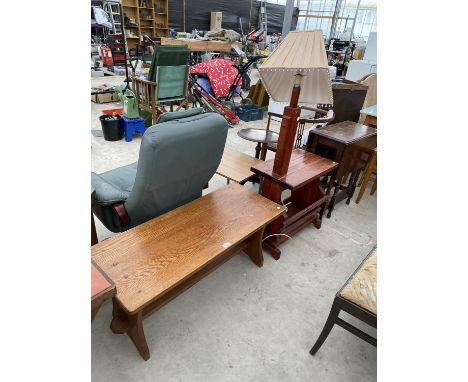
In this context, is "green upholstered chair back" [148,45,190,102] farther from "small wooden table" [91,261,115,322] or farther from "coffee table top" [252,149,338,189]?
"small wooden table" [91,261,115,322]

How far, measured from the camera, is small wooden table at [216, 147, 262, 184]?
2.10 meters

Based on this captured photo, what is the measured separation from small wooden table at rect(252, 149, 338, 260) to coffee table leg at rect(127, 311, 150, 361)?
40.0 inches

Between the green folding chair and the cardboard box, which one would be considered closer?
the green folding chair

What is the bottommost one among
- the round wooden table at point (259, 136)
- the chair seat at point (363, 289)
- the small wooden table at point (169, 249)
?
the chair seat at point (363, 289)

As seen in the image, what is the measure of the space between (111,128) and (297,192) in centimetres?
246

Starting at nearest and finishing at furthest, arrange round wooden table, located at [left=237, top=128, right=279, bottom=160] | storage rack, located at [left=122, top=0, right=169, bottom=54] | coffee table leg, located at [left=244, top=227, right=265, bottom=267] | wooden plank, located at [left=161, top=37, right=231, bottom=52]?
1. coffee table leg, located at [left=244, top=227, right=265, bottom=267]
2. round wooden table, located at [left=237, top=128, right=279, bottom=160]
3. wooden plank, located at [left=161, top=37, right=231, bottom=52]
4. storage rack, located at [left=122, top=0, right=169, bottom=54]

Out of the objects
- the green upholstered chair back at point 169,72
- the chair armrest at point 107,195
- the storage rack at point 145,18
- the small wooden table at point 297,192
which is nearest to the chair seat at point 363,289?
the small wooden table at point 297,192

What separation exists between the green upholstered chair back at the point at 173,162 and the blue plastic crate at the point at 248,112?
3.40 m

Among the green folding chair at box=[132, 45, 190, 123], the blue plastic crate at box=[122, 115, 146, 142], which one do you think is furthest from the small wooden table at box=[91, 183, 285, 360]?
the green folding chair at box=[132, 45, 190, 123]

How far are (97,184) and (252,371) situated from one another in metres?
1.25

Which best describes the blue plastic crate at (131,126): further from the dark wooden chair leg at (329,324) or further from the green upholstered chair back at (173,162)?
the dark wooden chair leg at (329,324)

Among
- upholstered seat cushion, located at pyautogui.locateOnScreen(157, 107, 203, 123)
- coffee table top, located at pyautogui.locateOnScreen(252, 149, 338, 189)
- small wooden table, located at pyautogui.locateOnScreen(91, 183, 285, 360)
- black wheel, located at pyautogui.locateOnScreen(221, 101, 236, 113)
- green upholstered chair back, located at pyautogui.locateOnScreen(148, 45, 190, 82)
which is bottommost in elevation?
black wheel, located at pyautogui.locateOnScreen(221, 101, 236, 113)

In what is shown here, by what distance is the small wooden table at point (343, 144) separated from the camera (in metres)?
2.15
